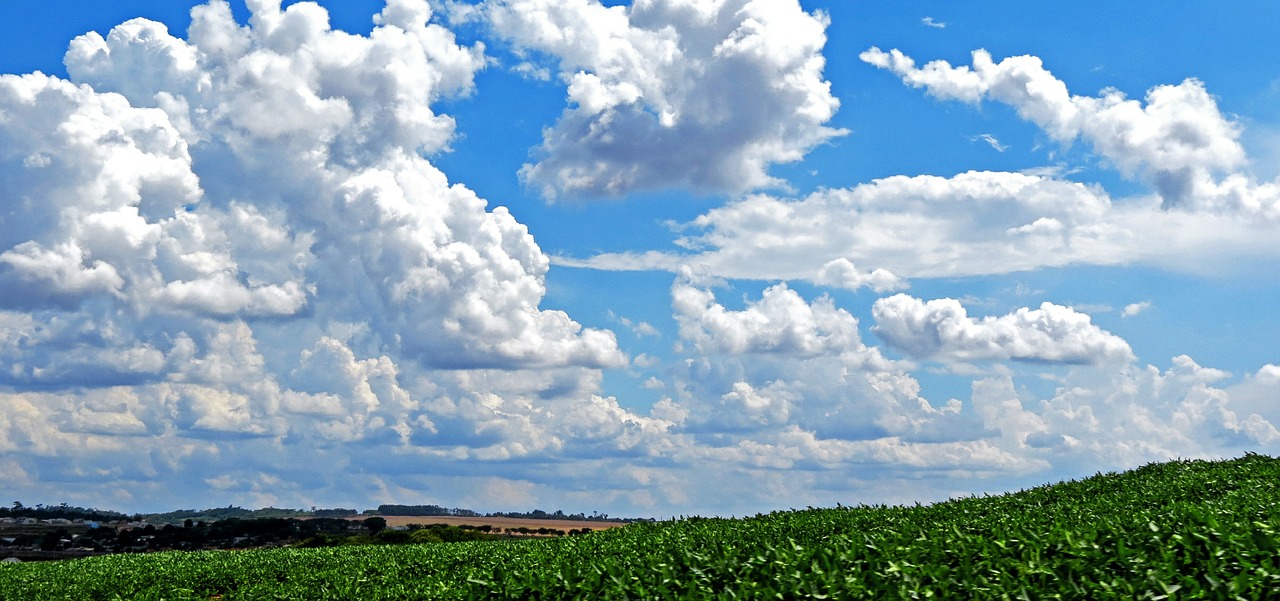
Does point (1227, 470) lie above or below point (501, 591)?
above

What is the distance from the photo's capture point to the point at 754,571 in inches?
531

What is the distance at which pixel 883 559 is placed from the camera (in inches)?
515

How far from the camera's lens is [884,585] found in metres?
11.6

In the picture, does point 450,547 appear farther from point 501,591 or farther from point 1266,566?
point 1266,566

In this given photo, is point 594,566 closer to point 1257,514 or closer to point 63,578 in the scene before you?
point 1257,514

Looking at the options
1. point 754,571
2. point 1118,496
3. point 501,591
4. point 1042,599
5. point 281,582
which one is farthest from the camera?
point 281,582

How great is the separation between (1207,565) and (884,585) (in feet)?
11.4

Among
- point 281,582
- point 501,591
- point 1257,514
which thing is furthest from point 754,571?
point 281,582

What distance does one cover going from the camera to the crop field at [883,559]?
37.1 ft

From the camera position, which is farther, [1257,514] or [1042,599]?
[1257,514]

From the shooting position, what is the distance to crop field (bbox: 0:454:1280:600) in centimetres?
1132

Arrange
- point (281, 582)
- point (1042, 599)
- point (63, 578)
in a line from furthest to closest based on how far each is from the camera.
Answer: point (63, 578), point (281, 582), point (1042, 599)

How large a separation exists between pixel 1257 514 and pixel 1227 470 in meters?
16.7

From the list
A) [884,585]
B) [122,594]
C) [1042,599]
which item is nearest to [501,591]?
[884,585]
